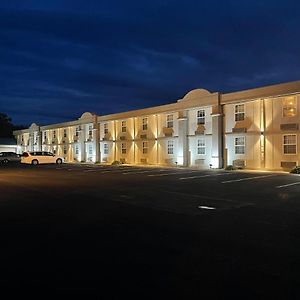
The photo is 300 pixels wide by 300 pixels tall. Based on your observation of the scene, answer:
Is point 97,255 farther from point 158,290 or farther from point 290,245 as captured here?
point 290,245

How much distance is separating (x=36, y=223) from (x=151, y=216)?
8.80ft

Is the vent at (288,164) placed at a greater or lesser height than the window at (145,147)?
lesser

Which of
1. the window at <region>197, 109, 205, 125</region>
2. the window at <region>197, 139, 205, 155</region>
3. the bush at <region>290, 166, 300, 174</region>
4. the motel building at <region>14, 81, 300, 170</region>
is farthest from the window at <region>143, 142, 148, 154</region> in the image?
the bush at <region>290, 166, 300, 174</region>

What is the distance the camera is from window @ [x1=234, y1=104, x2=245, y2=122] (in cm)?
2734

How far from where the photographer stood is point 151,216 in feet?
28.7

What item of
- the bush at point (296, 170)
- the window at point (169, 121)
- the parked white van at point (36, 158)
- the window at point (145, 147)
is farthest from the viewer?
the parked white van at point (36, 158)

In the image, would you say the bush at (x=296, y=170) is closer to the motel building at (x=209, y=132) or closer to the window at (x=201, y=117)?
the motel building at (x=209, y=132)

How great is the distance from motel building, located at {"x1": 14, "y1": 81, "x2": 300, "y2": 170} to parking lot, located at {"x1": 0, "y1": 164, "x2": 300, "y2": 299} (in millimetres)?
15137

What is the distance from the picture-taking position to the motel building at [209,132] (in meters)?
24.8

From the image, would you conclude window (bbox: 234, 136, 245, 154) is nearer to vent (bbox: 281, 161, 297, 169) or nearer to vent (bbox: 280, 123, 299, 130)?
vent (bbox: 280, 123, 299, 130)

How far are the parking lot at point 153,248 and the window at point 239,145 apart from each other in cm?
1655

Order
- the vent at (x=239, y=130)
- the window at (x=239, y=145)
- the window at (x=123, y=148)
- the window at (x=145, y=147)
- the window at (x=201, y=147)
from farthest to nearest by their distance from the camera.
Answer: the window at (x=123, y=148) < the window at (x=145, y=147) < the window at (x=201, y=147) < the window at (x=239, y=145) < the vent at (x=239, y=130)

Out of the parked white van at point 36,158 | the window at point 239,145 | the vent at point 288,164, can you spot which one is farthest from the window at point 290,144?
the parked white van at point 36,158

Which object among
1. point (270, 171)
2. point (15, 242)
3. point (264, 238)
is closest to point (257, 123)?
point (270, 171)
